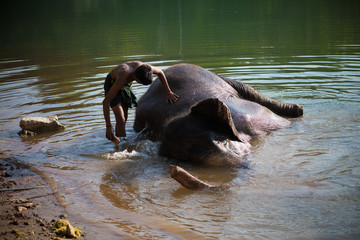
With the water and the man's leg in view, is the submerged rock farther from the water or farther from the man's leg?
the man's leg

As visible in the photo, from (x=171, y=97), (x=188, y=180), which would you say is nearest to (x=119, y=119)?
(x=171, y=97)

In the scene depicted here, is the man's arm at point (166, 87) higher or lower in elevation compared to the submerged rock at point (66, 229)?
higher

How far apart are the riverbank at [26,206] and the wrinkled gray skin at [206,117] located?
1729mm

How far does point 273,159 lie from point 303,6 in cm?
2692

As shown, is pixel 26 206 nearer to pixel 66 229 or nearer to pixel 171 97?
pixel 66 229

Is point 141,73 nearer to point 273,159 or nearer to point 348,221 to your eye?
point 273,159

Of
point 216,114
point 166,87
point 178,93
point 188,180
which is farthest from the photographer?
point 178,93

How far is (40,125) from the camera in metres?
7.59

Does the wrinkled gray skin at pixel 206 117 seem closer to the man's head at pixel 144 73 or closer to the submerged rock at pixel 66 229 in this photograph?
the man's head at pixel 144 73

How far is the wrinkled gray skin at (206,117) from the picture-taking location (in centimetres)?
561

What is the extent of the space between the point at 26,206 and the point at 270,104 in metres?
4.82

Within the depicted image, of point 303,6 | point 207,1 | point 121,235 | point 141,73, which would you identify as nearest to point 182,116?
point 141,73

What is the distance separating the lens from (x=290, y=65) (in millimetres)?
12469

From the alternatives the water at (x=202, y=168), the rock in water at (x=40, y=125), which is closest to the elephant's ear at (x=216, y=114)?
the water at (x=202, y=168)
